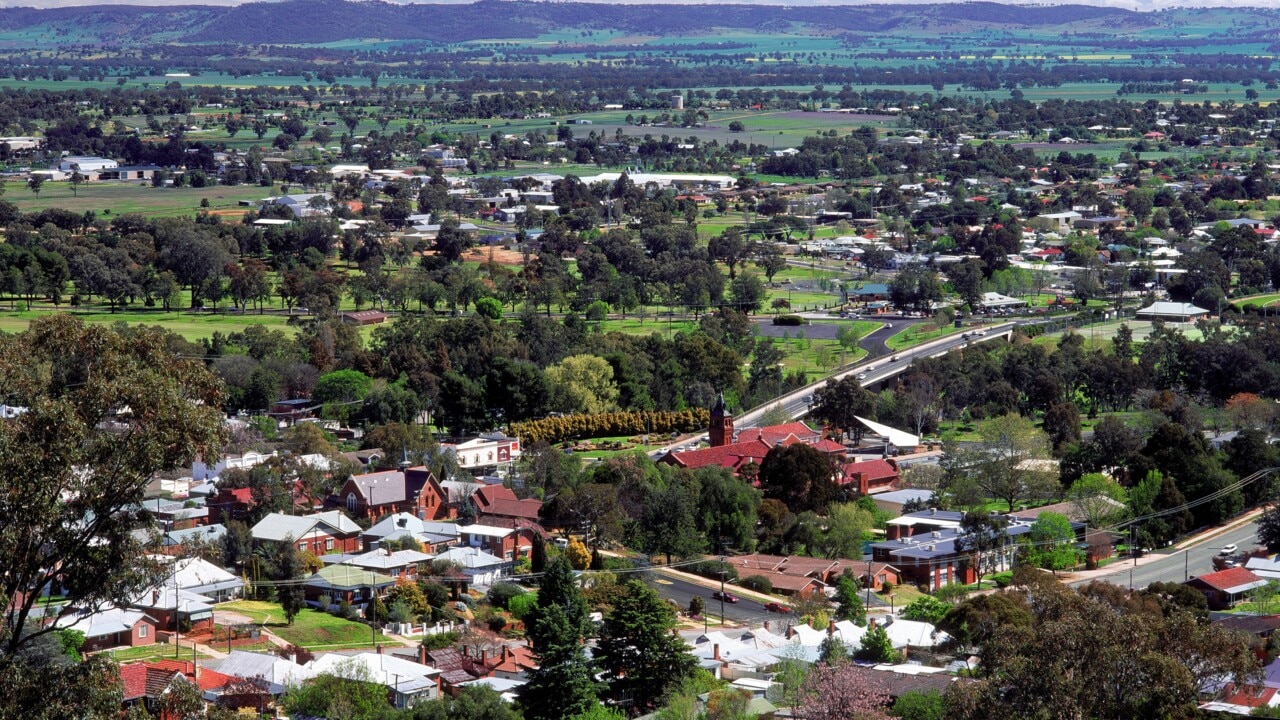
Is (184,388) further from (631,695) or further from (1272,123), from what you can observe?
(1272,123)

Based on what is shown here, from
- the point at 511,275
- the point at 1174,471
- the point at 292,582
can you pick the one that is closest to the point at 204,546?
the point at 292,582

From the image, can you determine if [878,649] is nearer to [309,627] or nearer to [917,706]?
[917,706]

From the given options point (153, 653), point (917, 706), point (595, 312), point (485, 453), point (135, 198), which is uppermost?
point (917, 706)

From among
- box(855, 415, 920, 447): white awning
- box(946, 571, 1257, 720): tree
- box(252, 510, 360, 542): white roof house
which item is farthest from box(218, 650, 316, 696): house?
box(855, 415, 920, 447): white awning

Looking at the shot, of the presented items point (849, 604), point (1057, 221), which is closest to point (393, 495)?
point (849, 604)

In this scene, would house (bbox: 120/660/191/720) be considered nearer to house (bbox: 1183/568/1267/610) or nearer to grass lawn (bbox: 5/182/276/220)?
house (bbox: 1183/568/1267/610)

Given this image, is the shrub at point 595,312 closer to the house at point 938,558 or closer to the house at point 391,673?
the house at point 938,558
